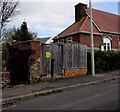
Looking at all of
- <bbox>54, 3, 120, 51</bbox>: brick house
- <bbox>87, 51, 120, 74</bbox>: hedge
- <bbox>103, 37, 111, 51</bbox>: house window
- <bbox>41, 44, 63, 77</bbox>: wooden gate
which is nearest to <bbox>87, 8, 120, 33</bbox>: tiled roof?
<bbox>54, 3, 120, 51</bbox>: brick house

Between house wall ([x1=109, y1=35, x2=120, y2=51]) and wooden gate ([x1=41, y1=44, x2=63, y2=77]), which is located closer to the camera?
wooden gate ([x1=41, y1=44, x2=63, y2=77])

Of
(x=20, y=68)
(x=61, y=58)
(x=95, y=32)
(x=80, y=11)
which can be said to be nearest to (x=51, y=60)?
(x=61, y=58)

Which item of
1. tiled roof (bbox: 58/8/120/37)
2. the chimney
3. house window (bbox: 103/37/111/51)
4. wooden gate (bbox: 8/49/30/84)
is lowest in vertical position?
wooden gate (bbox: 8/49/30/84)

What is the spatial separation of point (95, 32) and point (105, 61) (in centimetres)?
708

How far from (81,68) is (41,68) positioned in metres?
4.03

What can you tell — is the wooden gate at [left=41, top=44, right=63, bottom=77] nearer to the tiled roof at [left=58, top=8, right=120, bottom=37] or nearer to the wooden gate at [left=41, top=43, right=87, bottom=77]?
the wooden gate at [left=41, top=43, right=87, bottom=77]

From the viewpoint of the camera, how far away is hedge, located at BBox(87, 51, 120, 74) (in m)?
13.1

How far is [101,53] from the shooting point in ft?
44.2

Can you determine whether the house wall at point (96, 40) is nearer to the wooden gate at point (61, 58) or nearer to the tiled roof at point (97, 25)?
the tiled roof at point (97, 25)

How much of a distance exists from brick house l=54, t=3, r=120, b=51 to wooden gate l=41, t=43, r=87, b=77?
6.95 metres

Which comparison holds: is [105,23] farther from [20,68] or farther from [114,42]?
[20,68]

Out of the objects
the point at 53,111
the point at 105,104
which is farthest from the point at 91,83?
the point at 53,111

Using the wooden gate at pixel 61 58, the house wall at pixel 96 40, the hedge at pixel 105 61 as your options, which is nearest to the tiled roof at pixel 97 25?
the house wall at pixel 96 40

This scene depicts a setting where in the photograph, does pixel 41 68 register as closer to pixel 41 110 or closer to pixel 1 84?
pixel 1 84
